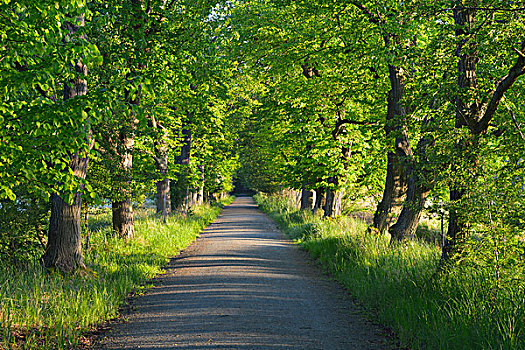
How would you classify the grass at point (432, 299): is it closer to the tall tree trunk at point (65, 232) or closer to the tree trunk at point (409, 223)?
the tree trunk at point (409, 223)

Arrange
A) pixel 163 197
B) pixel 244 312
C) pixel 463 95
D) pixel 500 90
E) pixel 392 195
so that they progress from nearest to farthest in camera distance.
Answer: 1. pixel 500 90
2. pixel 463 95
3. pixel 244 312
4. pixel 392 195
5. pixel 163 197

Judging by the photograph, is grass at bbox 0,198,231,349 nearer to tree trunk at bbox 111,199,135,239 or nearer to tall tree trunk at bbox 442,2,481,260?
tree trunk at bbox 111,199,135,239

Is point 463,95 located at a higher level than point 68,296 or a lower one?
higher

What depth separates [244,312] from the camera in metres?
7.32

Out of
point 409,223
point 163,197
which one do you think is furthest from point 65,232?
point 163,197

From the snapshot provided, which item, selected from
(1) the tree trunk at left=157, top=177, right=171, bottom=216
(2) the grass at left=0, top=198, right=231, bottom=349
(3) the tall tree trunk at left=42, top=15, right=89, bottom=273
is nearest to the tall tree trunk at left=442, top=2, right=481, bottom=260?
(2) the grass at left=0, top=198, right=231, bottom=349

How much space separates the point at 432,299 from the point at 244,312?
2.94 meters

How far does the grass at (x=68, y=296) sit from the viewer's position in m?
5.75

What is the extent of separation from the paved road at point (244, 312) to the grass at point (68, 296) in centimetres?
45

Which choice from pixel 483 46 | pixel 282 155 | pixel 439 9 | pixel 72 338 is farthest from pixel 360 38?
pixel 282 155

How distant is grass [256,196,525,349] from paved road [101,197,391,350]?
1.38 feet

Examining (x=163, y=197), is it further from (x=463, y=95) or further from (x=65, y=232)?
(x=463, y=95)

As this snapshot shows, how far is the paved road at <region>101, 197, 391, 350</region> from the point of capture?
5.91 m

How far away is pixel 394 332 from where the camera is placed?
6.25 metres
